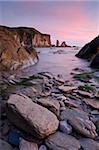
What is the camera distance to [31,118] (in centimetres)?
388

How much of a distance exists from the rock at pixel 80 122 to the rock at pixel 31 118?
34 cm

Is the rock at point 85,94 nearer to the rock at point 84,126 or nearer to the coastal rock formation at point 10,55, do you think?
the rock at point 84,126

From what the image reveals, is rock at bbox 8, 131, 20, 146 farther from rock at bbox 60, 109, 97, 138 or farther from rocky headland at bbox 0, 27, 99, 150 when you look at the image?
rock at bbox 60, 109, 97, 138

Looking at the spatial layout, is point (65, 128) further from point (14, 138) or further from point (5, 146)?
point (5, 146)

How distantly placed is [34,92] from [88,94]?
1.32m

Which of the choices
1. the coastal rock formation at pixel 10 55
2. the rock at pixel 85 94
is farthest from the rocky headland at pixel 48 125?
the coastal rock formation at pixel 10 55

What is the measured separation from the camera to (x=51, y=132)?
391cm

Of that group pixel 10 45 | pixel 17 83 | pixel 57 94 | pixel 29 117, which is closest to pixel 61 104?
pixel 57 94

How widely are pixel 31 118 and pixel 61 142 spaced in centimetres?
59

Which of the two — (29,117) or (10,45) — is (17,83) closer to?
(29,117)

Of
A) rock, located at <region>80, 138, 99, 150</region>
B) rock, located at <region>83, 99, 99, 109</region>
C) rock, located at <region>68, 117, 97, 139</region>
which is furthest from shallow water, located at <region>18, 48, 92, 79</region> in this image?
rock, located at <region>80, 138, 99, 150</region>

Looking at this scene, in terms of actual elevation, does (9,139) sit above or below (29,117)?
below

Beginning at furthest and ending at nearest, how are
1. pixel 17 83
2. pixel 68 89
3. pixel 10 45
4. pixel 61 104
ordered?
1. pixel 10 45
2. pixel 17 83
3. pixel 68 89
4. pixel 61 104

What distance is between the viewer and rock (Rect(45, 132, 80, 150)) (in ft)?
12.2
